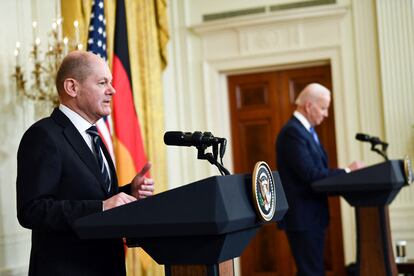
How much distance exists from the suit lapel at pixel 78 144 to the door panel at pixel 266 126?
5.37 metres

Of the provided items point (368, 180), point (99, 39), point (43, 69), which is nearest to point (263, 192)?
point (368, 180)

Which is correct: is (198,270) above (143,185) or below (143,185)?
below

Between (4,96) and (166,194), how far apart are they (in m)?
2.69

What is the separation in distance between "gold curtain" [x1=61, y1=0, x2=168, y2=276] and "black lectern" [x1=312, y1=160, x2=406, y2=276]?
238cm

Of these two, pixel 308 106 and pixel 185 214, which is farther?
pixel 308 106

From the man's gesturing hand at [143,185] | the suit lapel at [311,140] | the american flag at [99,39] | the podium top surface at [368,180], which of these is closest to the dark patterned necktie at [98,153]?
the man's gesturing hand at [143,185]

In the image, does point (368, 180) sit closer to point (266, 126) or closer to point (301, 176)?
point (301, 176)

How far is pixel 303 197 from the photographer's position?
5.05m

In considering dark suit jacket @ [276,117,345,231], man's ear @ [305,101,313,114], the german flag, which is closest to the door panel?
the german flag

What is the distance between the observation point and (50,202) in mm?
2461

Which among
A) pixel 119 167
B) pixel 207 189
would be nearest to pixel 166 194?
pixel 207 189

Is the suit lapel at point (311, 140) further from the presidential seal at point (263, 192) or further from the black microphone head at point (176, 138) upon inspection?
the black microphone head at point (176, 138)

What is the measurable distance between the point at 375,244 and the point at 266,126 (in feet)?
11.4

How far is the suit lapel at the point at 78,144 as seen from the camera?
2648mm
